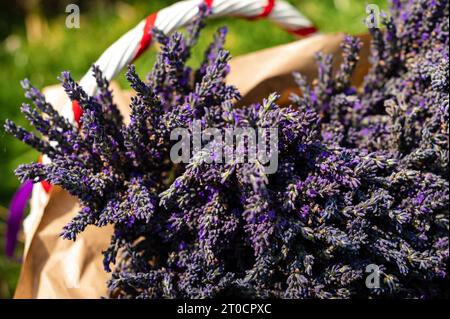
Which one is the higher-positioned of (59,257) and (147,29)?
(147,29)

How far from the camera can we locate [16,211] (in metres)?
1.08

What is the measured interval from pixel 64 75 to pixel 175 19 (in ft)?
0.87

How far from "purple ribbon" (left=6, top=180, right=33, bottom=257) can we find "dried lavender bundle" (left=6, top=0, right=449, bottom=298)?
244 millimetres

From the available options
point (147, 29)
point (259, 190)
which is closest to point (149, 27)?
point (147, 29)

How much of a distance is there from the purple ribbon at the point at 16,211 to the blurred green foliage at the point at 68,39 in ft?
1.26

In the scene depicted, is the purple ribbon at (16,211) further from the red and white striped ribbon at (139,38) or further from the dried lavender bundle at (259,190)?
the dried lavender bundle at (259,190)

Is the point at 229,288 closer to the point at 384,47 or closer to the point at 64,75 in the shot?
the point at 64,75

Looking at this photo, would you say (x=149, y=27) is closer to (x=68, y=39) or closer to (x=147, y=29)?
(x=147, y=29)

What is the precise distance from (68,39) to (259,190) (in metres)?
1.50

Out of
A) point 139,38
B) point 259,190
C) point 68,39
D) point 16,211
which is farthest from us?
point 68,39

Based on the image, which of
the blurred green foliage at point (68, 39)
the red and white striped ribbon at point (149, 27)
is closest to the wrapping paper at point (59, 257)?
the red and white striped ribbon at point (149, 27)

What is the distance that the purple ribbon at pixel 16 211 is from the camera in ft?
3.47

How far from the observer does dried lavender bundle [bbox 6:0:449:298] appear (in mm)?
739
